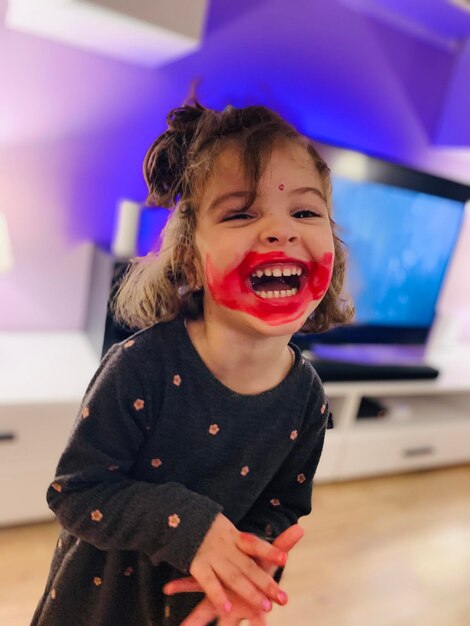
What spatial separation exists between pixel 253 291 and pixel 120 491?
273 mm

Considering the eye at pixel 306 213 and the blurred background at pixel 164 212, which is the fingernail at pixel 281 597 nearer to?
the eye at pixel 306 213

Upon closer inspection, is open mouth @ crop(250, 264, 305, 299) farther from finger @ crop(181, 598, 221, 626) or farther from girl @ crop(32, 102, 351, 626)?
finger @ crop(181, 598, 221, 626)

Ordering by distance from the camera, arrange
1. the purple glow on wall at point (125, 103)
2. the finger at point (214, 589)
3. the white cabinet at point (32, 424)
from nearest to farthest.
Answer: the finger at point (214, 589) → the white cabinet at point (32, 424) → the purple glow on wall at point (125, 103)

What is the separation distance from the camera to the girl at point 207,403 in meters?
0.56

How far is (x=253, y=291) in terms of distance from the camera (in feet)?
1.92

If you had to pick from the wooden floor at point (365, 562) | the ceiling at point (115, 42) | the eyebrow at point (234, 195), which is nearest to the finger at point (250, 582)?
the eyebrow at point (234, 195)

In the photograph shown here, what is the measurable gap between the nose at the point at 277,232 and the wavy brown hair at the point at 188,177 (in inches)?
1.4

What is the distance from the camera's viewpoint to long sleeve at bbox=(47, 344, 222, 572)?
55 cm

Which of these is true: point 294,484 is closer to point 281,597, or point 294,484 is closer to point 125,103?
point 281,597

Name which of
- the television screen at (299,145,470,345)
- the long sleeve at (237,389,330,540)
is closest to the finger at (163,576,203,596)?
the long sleeve at (237,389,330,540)

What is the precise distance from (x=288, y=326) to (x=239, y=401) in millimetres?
129

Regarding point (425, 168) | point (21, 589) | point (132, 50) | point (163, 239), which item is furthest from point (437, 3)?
point (21, 589)

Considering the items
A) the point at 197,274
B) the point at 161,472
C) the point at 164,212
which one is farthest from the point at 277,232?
the point at 164,212

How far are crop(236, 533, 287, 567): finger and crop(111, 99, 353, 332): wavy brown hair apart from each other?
0.28m
